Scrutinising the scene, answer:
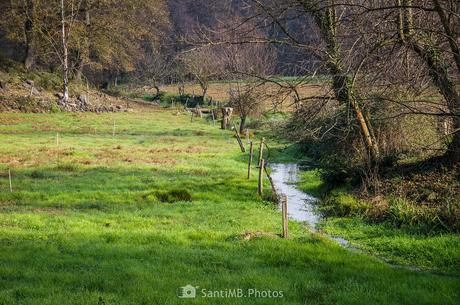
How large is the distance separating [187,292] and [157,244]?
335 centimetres

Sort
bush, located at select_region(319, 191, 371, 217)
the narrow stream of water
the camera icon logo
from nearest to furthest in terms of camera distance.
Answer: the camera icon logo < the narrow stream of water < bush, located at select_region(319, 191, 371, 217)

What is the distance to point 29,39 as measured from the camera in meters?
53.1

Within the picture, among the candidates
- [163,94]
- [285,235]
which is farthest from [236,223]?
[163,94]

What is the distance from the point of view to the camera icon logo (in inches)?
325

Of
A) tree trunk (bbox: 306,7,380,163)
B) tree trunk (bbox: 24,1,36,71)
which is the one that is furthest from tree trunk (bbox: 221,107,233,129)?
tree trunk (bbox: 306,7,380,163)

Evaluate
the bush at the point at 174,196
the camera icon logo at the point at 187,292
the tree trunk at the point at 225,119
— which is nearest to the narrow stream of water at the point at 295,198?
the bush at the point at 174,196

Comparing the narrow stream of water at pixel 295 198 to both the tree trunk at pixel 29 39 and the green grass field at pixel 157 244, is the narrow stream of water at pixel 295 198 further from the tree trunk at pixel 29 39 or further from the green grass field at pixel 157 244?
the tree trunk at pixel 29 39

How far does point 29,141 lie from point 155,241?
20178 mm

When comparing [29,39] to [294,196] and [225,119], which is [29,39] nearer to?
[225,119]

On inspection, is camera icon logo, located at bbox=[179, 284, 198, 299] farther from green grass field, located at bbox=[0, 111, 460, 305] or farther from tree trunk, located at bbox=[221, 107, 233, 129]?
tree trunk, located at bbox=[221, 107, 233, 129]

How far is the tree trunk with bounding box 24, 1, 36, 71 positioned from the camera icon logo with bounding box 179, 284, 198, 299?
47.1 m

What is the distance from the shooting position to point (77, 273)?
367 inches

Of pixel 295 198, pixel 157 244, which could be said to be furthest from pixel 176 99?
pixel 157 244

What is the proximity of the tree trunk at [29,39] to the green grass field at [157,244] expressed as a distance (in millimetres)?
29764
